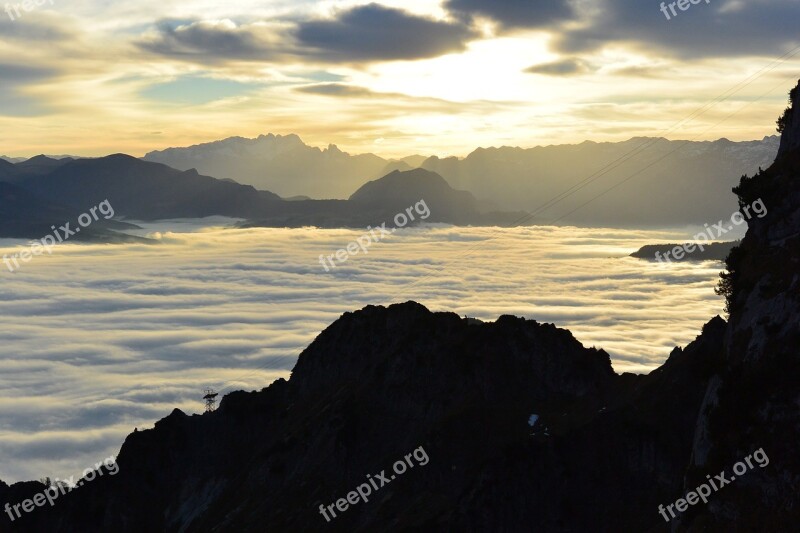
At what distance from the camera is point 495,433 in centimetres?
11338

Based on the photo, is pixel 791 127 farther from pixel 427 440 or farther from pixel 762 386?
pixel 427 440

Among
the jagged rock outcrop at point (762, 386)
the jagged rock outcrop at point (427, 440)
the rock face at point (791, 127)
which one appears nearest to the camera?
the jagged rock outcrop at point (762, 386)

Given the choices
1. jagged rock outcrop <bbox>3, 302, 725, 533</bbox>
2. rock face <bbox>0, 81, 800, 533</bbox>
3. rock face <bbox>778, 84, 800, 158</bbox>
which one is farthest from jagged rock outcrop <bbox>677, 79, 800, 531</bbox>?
jagged rock outcrop <bbox>3, 302, 725, 533</bbox>

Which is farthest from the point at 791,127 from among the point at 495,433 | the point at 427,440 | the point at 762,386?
the point at 427,440

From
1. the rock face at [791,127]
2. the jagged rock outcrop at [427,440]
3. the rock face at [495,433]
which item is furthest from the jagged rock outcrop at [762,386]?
the jagged rock outcrop at [427,440]

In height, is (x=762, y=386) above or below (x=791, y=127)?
below

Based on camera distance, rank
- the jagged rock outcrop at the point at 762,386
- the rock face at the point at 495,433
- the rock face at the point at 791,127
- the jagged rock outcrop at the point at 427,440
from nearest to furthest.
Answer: the jagged rock outcrop at the point at 762,386 < the rock face at the point at 495,433 < the rock face at the point at 791,127 < the jagged rock outcrop at the point at 427,440

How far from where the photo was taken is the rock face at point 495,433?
63.6 m

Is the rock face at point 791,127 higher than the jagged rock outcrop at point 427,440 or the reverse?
higher

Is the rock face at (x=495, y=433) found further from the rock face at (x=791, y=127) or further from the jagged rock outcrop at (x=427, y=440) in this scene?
the rock face at (x=791, y=127)

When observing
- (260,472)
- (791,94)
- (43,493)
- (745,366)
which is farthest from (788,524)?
(43,493)

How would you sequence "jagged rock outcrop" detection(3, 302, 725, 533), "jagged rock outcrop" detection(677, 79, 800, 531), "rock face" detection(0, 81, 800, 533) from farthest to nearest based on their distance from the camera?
"jagged rock outcrop" detection(3, 302, 725, 533) → "rock face" detection(0, 81, 800, 533) → "jagged rock outcrop" detection(677, 79, 800, 531)

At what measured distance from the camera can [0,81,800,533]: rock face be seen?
63.6 meters

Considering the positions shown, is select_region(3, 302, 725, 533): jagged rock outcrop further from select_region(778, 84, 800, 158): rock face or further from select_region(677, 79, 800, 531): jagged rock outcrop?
select_region(778, 84, 800, 158): rock face
